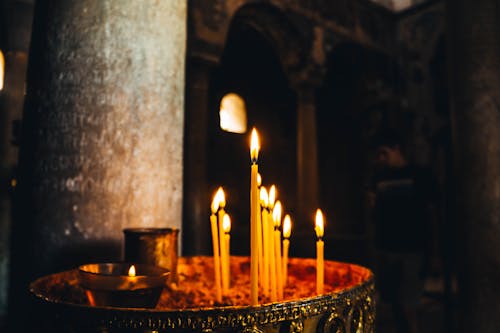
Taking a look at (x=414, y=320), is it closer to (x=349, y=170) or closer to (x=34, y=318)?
(x=34, y=318)

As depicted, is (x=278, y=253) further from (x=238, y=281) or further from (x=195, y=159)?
(x=195, y=159)

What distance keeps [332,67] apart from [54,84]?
11.6 metres

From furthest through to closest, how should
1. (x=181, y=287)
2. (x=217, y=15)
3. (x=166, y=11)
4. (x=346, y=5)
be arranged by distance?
(x=346, y=5), (x=217, y=15), (x=166, y=11), (x=181, y=287)

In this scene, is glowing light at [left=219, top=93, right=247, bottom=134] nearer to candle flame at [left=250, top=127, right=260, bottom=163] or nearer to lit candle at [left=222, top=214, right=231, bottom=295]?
lit candle at [left=222, top=214, right=231, bottom=295]

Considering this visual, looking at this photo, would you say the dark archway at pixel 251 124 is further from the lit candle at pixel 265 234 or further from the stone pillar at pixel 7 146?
the lit candle at pixel 265 234

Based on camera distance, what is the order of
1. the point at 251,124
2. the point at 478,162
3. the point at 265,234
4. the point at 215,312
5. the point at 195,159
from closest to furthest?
1. the point at 215,312
2. the point at 265,234
3. the point at 478,162
4. the point at 195,159
5. the point at 251,124

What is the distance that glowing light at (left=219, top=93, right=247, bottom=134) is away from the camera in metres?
11.4

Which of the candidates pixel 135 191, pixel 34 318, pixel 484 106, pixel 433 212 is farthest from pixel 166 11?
pixel 433 212

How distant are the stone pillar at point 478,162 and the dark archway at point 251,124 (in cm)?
749

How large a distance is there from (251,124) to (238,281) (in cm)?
1067

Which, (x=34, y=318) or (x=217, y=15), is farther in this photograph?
(x=217, y=15)

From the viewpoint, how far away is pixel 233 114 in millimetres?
11609

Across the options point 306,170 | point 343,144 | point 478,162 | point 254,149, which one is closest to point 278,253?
point 254,149

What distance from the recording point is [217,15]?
686 cm
